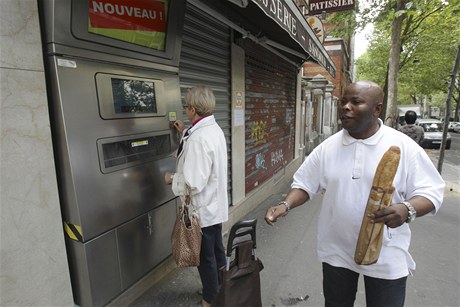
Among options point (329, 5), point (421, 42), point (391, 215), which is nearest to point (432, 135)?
point (421, 42)

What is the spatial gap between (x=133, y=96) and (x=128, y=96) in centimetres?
5

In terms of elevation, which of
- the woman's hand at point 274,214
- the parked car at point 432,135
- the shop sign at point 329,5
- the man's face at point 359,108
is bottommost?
the parked car at point 432,135

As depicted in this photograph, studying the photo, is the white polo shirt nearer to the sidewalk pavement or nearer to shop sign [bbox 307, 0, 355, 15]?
the sidewalk pavement

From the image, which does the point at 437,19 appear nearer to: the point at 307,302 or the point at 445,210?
the point at 445,210

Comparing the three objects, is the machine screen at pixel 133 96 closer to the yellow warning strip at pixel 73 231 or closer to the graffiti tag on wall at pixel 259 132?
the yellow warning strip at pixel 73 231

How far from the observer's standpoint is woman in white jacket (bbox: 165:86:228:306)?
216 centimetres

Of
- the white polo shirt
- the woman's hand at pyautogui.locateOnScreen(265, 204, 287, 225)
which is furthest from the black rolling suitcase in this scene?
the white polo shirt

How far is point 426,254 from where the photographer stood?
12.5ft

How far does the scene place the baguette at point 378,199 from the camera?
1.43 m

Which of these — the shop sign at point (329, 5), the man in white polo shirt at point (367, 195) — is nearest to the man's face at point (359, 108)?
the man in white polo shirt at point (367, 195)

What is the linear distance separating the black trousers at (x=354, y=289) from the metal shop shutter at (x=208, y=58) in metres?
2.36

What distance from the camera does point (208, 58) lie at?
371cm

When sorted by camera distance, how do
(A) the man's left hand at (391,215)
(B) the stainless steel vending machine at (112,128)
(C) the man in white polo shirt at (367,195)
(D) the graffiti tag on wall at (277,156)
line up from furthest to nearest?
(D) the graffiti tag on wall at (277,156) < (B) the stainless steel vending machine at (112,128) < (C) the man in white polo shirt at (367,195) < (A) the man's left hand at (391,215)

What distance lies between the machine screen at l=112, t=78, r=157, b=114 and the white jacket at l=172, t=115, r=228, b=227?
18.3 inches
